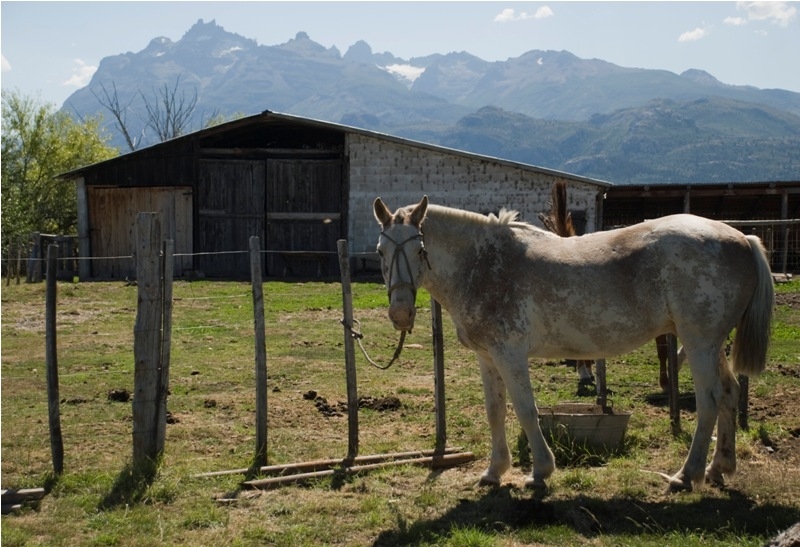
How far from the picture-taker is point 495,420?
281 inches

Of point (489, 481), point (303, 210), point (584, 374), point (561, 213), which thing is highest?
point (303, 210)

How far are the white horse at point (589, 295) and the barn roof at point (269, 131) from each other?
61.9 feet

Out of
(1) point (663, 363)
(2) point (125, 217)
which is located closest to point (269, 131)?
(2) point (125, 217)

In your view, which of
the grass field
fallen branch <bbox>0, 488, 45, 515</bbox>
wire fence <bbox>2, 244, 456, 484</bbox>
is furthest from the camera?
wire fence <bbox>2, 244, 456, 484</bbox>

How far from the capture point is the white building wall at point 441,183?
26859mm

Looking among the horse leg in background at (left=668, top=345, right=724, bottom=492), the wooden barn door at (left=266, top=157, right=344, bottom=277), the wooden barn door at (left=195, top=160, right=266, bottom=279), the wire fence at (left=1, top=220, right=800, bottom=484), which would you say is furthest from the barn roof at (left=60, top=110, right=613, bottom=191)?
the horse leg in background at (left=668, top=345, right=724, bottom=492)

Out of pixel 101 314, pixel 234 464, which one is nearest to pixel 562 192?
pixel 234 464

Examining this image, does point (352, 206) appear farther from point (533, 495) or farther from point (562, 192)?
point (533, 495)

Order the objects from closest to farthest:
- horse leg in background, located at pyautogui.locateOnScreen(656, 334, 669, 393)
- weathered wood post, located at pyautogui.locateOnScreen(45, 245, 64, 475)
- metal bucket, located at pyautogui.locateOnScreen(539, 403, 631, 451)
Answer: weathered wood post, located at pyautogui.locateOnScreen(45, 245, 64, 475) < metal bucket, located at pyautogui.locateOnScreen(539, 403, 631, 451) < horse leg in background, located at pyautogui.locateOnScreen(656, 334, 669, 393)

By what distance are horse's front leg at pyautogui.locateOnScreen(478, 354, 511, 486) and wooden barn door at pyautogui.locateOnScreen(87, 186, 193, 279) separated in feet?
70.9

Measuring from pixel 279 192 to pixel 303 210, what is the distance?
103 centimetres

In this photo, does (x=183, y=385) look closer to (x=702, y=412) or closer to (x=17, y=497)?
(x=17, y=497)

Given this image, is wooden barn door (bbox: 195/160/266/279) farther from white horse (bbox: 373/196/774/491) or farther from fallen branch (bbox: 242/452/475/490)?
white horse (bbox: 373/196/774/491)

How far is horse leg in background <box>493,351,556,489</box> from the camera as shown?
6691 mm
